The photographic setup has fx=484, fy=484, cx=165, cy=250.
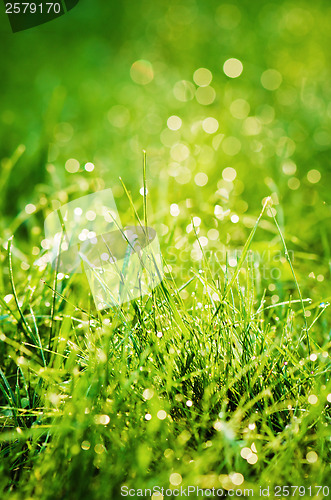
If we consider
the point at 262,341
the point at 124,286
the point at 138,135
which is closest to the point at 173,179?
the point at 138,135

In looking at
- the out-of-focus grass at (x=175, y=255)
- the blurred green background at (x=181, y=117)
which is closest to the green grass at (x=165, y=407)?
the out-of-focus grass at (x=175, y=255)

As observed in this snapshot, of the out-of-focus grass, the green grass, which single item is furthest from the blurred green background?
the green grass

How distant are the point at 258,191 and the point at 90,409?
105 centimetres

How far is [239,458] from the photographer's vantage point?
29.4 inches

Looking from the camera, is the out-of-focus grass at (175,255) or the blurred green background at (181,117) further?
the blurred green background at (181,117)

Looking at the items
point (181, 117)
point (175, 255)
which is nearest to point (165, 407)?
point (175, 255)

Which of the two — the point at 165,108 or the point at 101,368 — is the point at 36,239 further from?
the point at 165,108

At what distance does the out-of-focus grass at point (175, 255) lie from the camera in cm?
77

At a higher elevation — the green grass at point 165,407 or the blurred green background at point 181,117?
the green grass at point 165,407

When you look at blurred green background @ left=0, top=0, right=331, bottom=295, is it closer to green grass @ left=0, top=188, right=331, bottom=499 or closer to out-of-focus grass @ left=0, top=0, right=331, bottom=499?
out-of-focus grass @ left=0, top=0, right=331, bottom=499

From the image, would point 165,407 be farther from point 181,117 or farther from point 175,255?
point 181,117

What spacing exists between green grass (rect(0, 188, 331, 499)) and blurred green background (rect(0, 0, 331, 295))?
242 millimetres

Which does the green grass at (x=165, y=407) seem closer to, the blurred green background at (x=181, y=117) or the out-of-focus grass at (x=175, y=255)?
the out-of-focus grass at (x=175, y=255)

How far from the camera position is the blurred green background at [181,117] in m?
1.47
